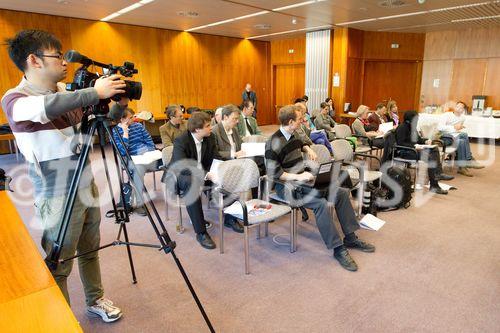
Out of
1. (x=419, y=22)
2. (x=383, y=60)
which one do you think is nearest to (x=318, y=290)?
(x=419, y=22)

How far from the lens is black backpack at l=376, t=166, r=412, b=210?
4.15 m

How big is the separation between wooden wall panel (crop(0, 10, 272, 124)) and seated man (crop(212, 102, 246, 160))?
5415 millimetres

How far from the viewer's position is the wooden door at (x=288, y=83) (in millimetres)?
12023

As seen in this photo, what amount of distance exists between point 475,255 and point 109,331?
311 centimetres

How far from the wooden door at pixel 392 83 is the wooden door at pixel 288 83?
225 centimetres

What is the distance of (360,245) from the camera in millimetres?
3123

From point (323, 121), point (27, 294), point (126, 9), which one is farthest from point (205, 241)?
point (126, 9)

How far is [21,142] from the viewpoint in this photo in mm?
1637

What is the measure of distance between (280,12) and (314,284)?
6.37 m

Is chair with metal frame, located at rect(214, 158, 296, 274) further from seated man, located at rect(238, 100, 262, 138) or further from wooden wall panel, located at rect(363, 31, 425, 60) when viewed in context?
wooden wall panel, located at rect(363, 31, 425, 60)

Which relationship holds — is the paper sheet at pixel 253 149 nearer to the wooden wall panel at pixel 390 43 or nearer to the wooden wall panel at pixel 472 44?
the wooden wall panel at pixel 390 43

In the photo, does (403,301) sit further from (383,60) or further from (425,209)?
(383,60)

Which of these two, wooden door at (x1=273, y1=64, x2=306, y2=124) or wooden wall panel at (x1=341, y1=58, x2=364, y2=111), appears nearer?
wooden wall panel at (x1=341, y1=58, x2=364, y2=111)

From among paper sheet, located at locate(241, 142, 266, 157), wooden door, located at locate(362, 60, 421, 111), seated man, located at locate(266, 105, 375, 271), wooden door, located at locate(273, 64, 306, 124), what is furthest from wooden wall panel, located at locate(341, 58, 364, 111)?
seated man, located at locate(266, 105, 375, 271)
